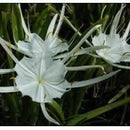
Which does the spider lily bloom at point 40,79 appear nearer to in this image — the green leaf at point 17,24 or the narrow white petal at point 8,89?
the narrow white petal at point 8,89

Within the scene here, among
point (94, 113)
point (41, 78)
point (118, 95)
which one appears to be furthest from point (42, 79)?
point (118, 95)

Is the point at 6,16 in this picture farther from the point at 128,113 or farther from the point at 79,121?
the point at 128,113

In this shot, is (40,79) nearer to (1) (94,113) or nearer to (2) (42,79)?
(2) (42,79)

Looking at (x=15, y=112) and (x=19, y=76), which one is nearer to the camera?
(x=19, y=76)

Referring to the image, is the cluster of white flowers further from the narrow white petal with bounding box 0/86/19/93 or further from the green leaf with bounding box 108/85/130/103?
the green leaf with bounding box 108/85/130/103

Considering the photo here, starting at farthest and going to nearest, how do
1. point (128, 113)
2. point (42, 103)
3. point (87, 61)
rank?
1. point (128, 113)
2. point (87, 61)
3. point (42, 103)

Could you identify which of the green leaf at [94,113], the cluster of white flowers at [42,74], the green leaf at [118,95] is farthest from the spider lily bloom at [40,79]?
the green leaf at [118,95]

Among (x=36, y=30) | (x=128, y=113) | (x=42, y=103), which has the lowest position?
(x=128, y=113)

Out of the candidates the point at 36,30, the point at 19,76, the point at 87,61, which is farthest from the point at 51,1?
the point at 19,76

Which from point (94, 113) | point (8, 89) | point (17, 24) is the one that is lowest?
point (94, 113)

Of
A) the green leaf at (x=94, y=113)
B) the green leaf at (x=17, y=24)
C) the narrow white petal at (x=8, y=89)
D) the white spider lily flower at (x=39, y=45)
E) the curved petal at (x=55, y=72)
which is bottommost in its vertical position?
the green leaf at (x=94, y=113)

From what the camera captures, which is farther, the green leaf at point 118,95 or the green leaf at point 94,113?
the green leaf at point 118,95
